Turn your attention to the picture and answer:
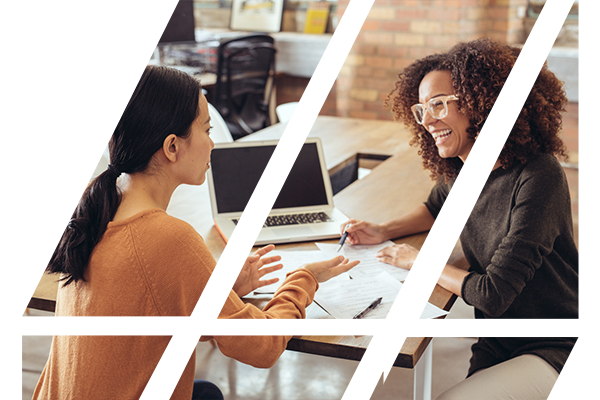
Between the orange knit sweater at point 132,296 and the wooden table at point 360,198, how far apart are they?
0.75 feet

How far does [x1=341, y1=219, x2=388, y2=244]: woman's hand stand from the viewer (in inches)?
62.7

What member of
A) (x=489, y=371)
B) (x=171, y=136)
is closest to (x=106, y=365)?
(x=171, y=136)

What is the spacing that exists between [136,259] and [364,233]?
79cm

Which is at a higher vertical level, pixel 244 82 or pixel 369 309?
pixel 244 82

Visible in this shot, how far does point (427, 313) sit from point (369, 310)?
122mm

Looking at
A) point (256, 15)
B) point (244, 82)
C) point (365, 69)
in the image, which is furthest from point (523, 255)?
point (256, 15)

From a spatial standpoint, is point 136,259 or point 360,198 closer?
point 136,259

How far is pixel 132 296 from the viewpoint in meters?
0.97

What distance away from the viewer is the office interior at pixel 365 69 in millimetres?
2209

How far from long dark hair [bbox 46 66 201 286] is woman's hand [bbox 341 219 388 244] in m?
0.67

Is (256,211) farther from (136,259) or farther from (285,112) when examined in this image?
(285,112)

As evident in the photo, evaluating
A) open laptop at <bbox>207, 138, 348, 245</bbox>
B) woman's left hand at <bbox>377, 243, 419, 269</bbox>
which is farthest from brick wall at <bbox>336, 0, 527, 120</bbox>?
woman's left hand at <bbox>377, 243, 419, 269</bbox>

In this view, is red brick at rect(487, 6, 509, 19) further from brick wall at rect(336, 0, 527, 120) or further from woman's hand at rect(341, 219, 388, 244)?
woman's hand at rect(341, 219, 388, 244)

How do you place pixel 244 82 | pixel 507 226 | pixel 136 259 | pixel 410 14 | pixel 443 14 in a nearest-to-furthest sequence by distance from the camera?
pixel 136 259, pixel 507 226, pixel 443 14, pixel 410 14, pixel 244 82
